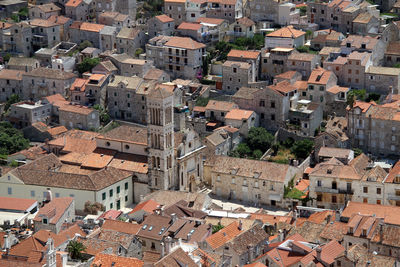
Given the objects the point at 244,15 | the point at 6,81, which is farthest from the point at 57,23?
the point at 244,15

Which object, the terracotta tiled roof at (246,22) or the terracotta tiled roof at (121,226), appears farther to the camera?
the terracotta tiled roof at (246,22)

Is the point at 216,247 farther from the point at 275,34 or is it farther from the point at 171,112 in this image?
the point at 275,34

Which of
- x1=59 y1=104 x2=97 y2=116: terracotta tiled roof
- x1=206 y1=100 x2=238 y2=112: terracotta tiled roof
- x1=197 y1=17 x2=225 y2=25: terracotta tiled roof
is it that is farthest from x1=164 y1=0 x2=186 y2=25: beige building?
x1=206 y1=100 x2=238 y2=112: terracotta tiled roof

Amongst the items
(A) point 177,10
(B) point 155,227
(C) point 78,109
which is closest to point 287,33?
(A) point 177,10

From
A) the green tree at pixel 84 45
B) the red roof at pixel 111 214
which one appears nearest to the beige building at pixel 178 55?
the green tree at pixel 84 45

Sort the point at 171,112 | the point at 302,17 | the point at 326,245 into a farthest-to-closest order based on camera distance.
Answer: the point at 302,17
the point at 171,112
the point at 326,245

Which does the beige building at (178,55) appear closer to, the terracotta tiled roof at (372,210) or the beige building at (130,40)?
the beige building at (130,40)

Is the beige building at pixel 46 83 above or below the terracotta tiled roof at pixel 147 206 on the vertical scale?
Result: above
